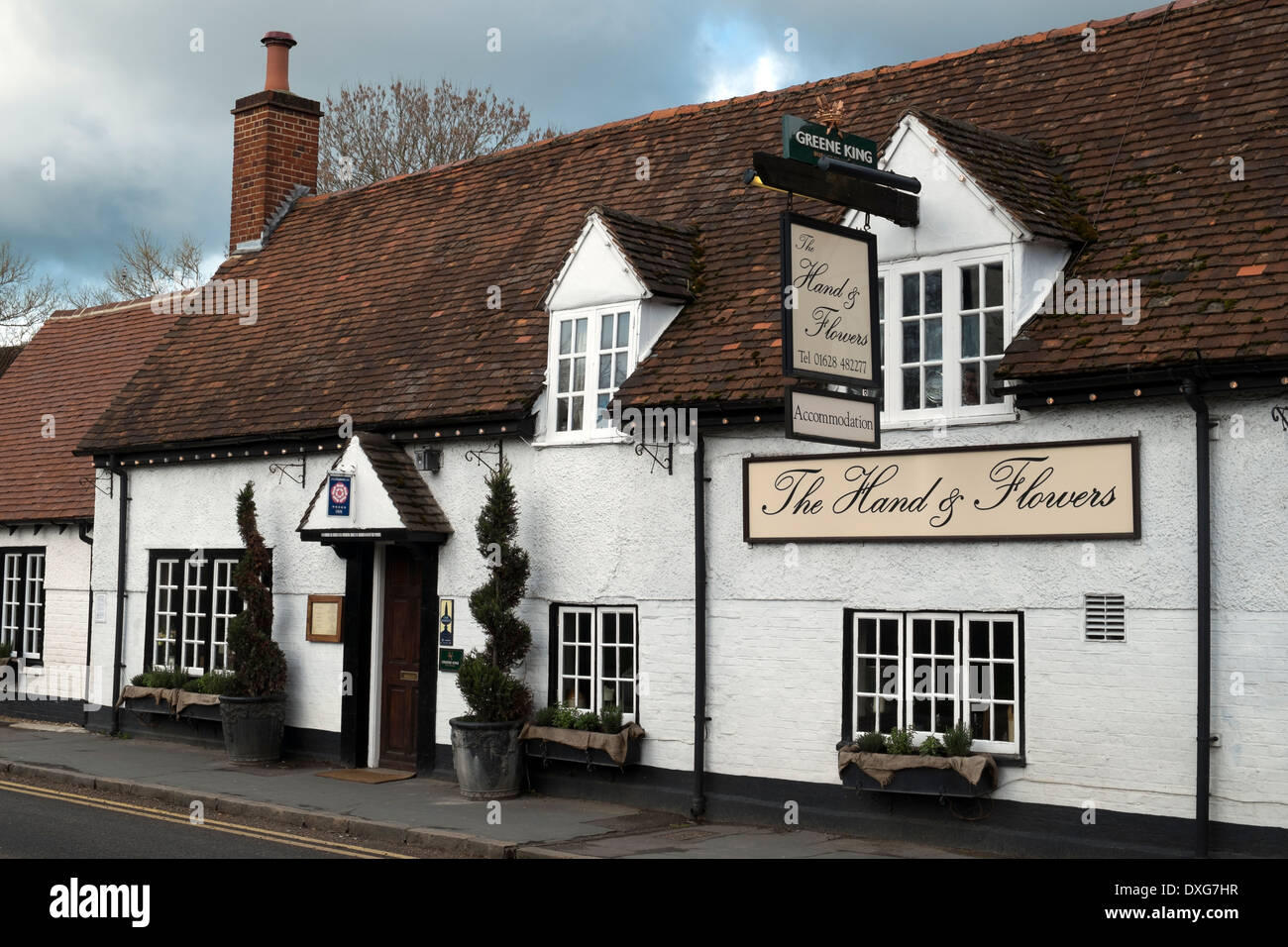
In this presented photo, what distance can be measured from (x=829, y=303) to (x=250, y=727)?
29.3ft

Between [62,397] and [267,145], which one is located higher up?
[267,145]

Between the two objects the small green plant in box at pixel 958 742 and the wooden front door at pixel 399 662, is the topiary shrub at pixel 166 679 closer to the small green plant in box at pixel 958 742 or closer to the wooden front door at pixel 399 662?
the wooden front door at pixel 399 662

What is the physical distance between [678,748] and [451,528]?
3722 millimetres

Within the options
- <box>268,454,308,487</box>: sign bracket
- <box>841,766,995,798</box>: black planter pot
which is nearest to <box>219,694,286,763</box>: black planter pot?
<box>268,454,308,487</box>: sign bracket

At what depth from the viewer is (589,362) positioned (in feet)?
46.9

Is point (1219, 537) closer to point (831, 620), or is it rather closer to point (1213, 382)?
point (1213, 382)

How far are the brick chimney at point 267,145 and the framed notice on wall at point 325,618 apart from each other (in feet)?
24.1

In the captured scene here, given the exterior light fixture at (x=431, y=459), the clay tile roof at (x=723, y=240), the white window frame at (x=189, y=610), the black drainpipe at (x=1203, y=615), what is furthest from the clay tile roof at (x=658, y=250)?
the white window frame at (x=189, y=610)

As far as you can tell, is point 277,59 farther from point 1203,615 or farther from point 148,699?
point 1203,615

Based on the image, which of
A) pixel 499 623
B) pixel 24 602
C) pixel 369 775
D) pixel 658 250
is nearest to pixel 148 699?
pixel 369 775

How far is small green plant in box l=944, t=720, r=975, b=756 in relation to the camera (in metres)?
11.2

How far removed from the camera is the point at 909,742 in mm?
11555

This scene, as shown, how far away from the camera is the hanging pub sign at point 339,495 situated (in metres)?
15.3

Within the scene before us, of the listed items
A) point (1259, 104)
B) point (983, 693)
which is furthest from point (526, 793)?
point (1259, 104)
